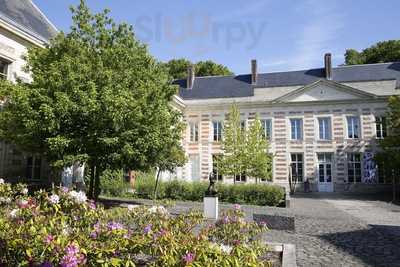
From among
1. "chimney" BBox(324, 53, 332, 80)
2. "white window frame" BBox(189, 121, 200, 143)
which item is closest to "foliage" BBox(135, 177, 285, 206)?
"white window frame" BBox(189, 121, 200, 143)

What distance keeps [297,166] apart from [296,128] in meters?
3.11

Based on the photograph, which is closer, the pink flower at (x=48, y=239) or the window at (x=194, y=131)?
the pink flower at (x=48, y=239)

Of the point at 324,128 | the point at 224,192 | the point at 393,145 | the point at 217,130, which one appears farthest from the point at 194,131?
the point at 393,145

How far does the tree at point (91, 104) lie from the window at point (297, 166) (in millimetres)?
17801

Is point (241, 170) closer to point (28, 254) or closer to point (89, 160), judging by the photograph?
point (89, 160)

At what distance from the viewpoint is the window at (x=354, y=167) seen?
26281 millimetres

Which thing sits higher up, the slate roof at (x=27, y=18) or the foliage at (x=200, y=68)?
the foliage at (x=200, y=68)

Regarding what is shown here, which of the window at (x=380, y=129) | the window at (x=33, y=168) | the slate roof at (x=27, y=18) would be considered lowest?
the window at (x=33, y=168)

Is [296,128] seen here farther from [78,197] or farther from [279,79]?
[78,197]

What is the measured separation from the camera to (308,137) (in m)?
27.7

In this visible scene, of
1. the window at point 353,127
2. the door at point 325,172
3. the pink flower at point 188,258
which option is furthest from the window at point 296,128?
the pink flower at point 188,258

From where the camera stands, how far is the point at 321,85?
2742cm

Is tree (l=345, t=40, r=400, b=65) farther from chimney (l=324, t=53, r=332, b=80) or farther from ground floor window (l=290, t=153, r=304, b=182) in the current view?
ground floor window (l=290, t=153, r=304, b=182)

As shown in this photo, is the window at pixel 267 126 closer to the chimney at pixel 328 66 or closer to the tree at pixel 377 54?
the chimney at pixel 328 66
